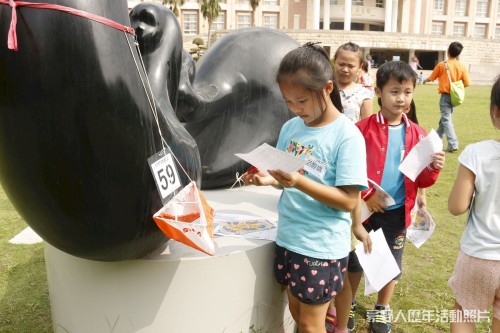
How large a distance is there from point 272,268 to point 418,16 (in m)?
45.7

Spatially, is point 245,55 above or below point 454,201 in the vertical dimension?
above

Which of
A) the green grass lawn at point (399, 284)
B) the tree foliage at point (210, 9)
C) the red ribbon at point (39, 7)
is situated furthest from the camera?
the tree foliage at point (210, 9)

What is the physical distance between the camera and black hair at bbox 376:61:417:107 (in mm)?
2176

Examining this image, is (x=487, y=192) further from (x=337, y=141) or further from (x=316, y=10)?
(x=316, y=10)

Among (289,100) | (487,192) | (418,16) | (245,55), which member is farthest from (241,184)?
(418,16)

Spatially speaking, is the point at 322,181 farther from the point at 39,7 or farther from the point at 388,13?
the point at 388,13

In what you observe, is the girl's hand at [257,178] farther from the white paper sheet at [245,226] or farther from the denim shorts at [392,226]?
the denim shorts at [392,226]

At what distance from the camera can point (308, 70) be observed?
1.69m

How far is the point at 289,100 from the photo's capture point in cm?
175

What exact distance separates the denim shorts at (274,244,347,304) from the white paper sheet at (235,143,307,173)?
0.45m

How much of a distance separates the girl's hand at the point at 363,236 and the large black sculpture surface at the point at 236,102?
3.67ft

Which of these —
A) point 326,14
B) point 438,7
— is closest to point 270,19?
point 326,14

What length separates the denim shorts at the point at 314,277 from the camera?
1.79 meters

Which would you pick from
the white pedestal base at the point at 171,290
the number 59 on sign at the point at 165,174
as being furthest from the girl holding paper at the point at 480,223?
the number 59 on sign at the point at 165,174
